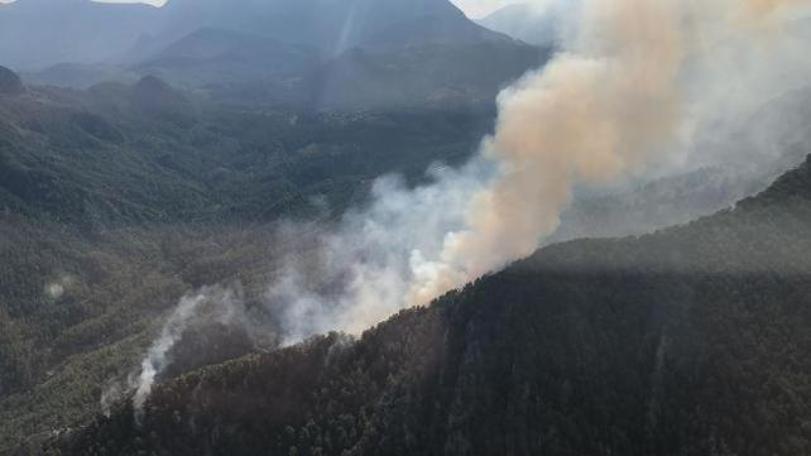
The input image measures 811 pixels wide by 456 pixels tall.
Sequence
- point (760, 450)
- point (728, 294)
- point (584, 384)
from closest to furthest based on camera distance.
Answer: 1. point (760, 450)
2. point (584, 384)
3. point (728, 294)

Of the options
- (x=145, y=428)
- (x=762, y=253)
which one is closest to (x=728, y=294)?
(x=762, y=253)

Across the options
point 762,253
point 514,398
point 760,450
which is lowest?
point 760,450

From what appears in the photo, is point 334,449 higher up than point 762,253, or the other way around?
point 762,253

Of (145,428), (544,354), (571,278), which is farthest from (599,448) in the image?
(145,428)

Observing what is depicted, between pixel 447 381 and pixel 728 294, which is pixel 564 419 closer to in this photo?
pixel 447 381

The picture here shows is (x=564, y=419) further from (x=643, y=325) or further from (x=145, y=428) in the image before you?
(x=145, y=428)

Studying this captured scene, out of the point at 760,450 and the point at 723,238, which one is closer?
the point at 760,450

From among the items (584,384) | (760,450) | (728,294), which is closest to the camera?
(760,450)
